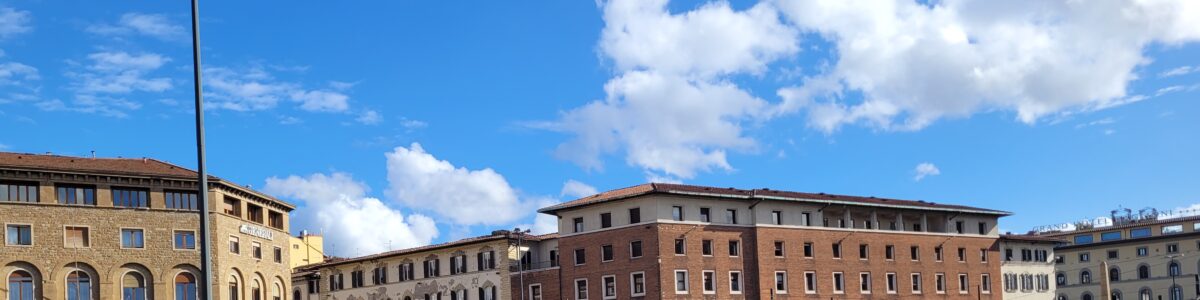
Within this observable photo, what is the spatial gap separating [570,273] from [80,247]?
34.4 m

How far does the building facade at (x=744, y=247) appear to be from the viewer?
91688mm

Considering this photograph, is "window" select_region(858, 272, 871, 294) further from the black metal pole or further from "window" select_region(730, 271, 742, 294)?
the black metal pole

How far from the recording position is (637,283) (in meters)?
91.9

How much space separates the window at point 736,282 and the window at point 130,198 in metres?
39.6

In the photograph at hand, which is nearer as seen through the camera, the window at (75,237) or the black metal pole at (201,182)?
the black metal pole at (201,182)

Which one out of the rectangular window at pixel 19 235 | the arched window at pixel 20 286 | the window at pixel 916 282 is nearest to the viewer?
the rectangular window at pixel 19 235

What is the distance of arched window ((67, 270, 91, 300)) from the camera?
74812mm

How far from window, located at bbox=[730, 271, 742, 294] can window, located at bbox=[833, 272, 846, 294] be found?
27.9 ft

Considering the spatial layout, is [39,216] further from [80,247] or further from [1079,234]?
[1079,234]

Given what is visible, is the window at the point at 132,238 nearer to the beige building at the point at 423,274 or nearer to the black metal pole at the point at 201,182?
the beige building at the point at 423,274

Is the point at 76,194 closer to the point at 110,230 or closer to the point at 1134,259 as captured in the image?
the point at 110,230

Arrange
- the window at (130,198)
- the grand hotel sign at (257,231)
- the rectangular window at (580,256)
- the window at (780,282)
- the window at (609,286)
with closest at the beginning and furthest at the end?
the window at (130,198), the grand hotel sign at (257,231), the window at (609,286), the rectangular window at (580,256), the window at (780,282)

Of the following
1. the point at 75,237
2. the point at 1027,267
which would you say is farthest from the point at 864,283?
the point at 75,237

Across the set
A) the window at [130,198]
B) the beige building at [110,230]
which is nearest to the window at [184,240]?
the beige building at [110,230]
